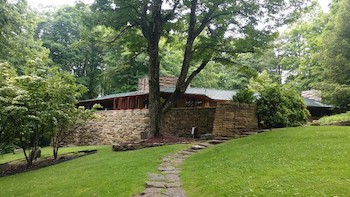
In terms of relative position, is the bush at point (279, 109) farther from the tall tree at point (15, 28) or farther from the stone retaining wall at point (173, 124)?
the tall tree at point (15, 28)

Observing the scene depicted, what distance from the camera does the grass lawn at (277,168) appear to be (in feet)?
15.4

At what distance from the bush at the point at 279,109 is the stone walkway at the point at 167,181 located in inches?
198

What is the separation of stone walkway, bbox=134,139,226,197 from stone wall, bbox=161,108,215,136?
6.39 m

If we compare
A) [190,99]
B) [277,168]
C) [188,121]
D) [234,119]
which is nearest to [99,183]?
[277,168]

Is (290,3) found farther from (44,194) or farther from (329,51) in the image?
(44,194)

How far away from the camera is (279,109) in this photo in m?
12.1

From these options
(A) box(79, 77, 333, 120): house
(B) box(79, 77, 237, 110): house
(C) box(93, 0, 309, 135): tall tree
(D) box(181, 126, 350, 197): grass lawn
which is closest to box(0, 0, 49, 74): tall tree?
(C) box(93, 0, 309, 135): tall tree

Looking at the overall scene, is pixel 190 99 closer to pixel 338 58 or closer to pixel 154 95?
pixel 154 95

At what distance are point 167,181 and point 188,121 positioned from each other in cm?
1001

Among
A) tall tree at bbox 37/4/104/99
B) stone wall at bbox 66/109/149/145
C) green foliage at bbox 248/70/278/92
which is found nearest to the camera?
green foliage at bbox 248/70/278/92

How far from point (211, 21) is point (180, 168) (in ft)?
27.8

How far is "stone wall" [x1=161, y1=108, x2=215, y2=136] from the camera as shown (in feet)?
50.1

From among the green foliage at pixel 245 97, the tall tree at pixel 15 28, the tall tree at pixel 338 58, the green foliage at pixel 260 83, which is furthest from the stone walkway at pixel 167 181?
the tall tree at pixel 338 58

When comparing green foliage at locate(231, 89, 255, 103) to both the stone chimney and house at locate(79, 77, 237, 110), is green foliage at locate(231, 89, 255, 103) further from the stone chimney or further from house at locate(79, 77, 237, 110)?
the stone chimney
